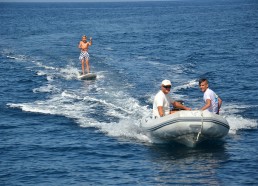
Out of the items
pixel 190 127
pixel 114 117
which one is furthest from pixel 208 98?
pixel 114 117

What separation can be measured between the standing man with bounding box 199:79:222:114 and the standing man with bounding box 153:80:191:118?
0.84 meters

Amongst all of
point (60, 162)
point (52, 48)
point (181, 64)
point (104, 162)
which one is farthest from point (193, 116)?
point (52, 48)

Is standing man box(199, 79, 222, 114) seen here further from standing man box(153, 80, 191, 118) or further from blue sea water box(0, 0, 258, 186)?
blue sea water box(0, 0, 258, 186)

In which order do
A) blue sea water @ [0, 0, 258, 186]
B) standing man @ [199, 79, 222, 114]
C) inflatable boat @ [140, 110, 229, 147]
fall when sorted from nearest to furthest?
blue sea water @ [0, 0, 258, 186] < inflatable boat @ [140, 110, 229, 147] < standing man @ [199, 79, 222, 114]

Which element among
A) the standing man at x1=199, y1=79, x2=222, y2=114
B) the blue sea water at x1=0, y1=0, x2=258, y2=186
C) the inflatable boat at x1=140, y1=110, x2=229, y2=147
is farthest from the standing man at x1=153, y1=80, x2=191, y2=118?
the blue sea water at x1=0, y1=0, x2=258, y2=186

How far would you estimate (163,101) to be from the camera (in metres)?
15.8

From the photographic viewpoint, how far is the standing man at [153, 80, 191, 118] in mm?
15602

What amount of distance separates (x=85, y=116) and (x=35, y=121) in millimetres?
1797

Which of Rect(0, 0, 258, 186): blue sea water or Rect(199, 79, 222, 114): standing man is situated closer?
Rect(0, 0, 258, 186): blue sea water

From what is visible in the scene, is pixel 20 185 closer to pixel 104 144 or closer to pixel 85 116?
pixel 104 144

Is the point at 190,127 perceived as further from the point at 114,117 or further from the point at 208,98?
the point at 114,117

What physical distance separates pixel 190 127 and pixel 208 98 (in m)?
0.99

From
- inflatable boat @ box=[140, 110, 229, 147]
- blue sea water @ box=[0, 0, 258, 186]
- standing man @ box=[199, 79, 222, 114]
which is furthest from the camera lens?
standing man @ box=[199, 79, 222, 114]

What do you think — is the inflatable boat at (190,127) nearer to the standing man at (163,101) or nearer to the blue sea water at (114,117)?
the standing man at (163,101)
